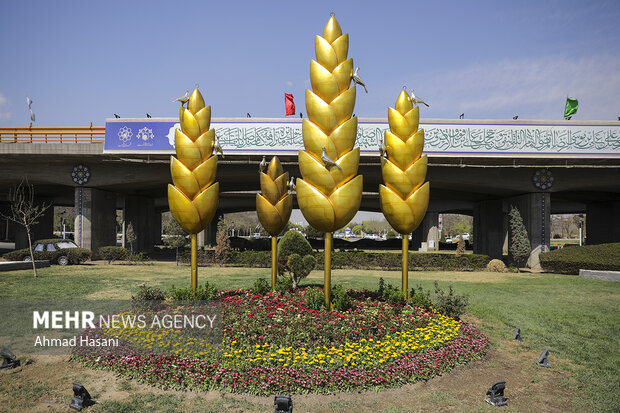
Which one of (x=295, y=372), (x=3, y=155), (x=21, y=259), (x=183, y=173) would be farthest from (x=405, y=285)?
(x=3, y=155)

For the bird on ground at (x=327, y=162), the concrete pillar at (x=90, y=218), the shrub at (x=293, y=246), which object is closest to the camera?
the bird on ground at (x=327, y=162)

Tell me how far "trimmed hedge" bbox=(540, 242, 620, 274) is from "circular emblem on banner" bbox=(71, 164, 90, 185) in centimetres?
3194

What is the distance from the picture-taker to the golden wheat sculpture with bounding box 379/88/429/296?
11.0m

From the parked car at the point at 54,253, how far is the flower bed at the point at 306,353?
20.1 m

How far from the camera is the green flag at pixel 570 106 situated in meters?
25.4

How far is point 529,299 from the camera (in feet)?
50.4

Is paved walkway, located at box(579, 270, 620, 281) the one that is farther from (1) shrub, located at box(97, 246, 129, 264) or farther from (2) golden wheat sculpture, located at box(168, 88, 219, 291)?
(1) shrub, located at box(97, 246, 129, 264)

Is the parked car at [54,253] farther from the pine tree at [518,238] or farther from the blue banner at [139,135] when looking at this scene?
the pine tree at [518,238]

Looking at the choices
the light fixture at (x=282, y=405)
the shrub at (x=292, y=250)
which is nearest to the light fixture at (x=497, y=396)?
the light fixture at (x=282, y=405)

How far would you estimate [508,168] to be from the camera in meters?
27.2

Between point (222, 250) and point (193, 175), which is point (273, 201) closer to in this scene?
point (193, 175)

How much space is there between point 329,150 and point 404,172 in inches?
104

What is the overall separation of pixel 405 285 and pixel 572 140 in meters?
20.1

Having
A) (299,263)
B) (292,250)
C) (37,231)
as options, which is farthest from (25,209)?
(299,263)
